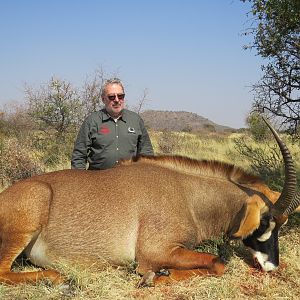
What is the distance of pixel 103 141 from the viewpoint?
7.08 metres

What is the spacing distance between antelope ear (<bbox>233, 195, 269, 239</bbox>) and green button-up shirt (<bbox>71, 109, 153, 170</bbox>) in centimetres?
285

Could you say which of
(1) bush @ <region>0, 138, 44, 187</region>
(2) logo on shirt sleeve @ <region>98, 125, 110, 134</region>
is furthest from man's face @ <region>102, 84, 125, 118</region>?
(1) bush @ <region>0, 138, 44, 187</region>

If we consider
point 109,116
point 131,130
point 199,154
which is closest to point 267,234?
point 131,130

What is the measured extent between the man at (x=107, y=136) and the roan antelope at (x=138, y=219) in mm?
1608

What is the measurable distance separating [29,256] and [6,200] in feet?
2.37

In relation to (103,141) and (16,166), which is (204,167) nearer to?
(103,141)

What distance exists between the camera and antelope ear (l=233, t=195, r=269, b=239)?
4.65m

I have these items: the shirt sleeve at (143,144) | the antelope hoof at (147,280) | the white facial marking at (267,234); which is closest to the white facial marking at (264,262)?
the white facial marking at (267,234)

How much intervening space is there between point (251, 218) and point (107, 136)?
318cm

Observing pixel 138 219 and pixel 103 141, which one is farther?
pixel 103 141

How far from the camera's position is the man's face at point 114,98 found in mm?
6977

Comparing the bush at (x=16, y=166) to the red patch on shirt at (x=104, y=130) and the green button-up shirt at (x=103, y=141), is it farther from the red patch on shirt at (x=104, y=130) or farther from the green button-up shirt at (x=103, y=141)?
the red patch on shirt at (x=104, y=130)

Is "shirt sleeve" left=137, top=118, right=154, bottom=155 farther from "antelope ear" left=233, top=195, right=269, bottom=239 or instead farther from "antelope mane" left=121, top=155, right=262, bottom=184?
"antelope ear" left=233, top=195, right=269, bottom=239

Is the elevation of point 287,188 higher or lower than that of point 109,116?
lower
